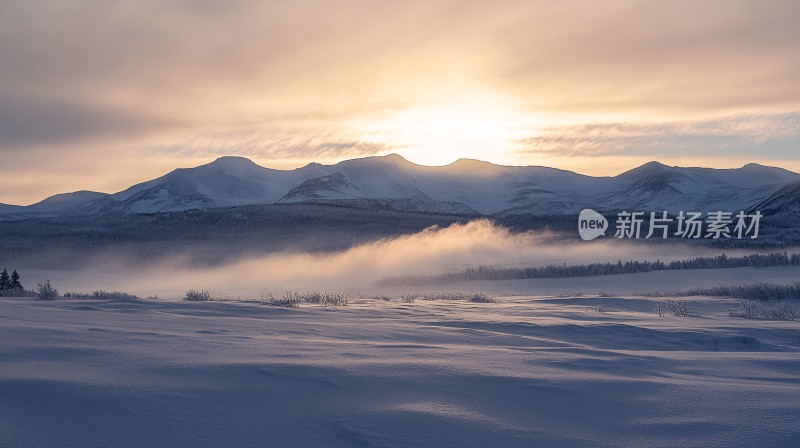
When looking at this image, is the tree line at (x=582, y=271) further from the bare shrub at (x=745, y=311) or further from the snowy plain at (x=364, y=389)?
the snowy plain at (x=364, y=389)

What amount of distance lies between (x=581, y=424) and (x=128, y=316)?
529 cm

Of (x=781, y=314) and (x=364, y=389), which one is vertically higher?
(x=364, y=389)

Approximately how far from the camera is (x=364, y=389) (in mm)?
3686

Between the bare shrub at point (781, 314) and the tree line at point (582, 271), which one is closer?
the bare shrub at point (781, 314)

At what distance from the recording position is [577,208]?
13550 cm

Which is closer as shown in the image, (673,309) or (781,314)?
(781,314)

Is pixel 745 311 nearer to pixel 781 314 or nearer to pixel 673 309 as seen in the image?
pixel 781 314

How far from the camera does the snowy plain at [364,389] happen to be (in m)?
2.92

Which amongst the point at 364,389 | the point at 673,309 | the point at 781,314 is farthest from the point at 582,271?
the point at 364,389

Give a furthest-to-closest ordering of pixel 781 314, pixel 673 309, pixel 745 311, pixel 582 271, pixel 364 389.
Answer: pixel 582 271 → pixel 673 309 → pixel 745 311 → pixel 781 314 → pixel 364 389

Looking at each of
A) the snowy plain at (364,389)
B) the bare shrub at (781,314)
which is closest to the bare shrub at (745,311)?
the bare shrub at (781,314)

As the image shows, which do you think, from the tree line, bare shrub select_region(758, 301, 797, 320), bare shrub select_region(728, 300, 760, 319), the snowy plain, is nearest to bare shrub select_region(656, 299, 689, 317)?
bare shrub select_region(728, 300, 760, 319)

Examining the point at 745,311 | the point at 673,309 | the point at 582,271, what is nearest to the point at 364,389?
the point at 673,309

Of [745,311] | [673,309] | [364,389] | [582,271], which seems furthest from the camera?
[582,271]
